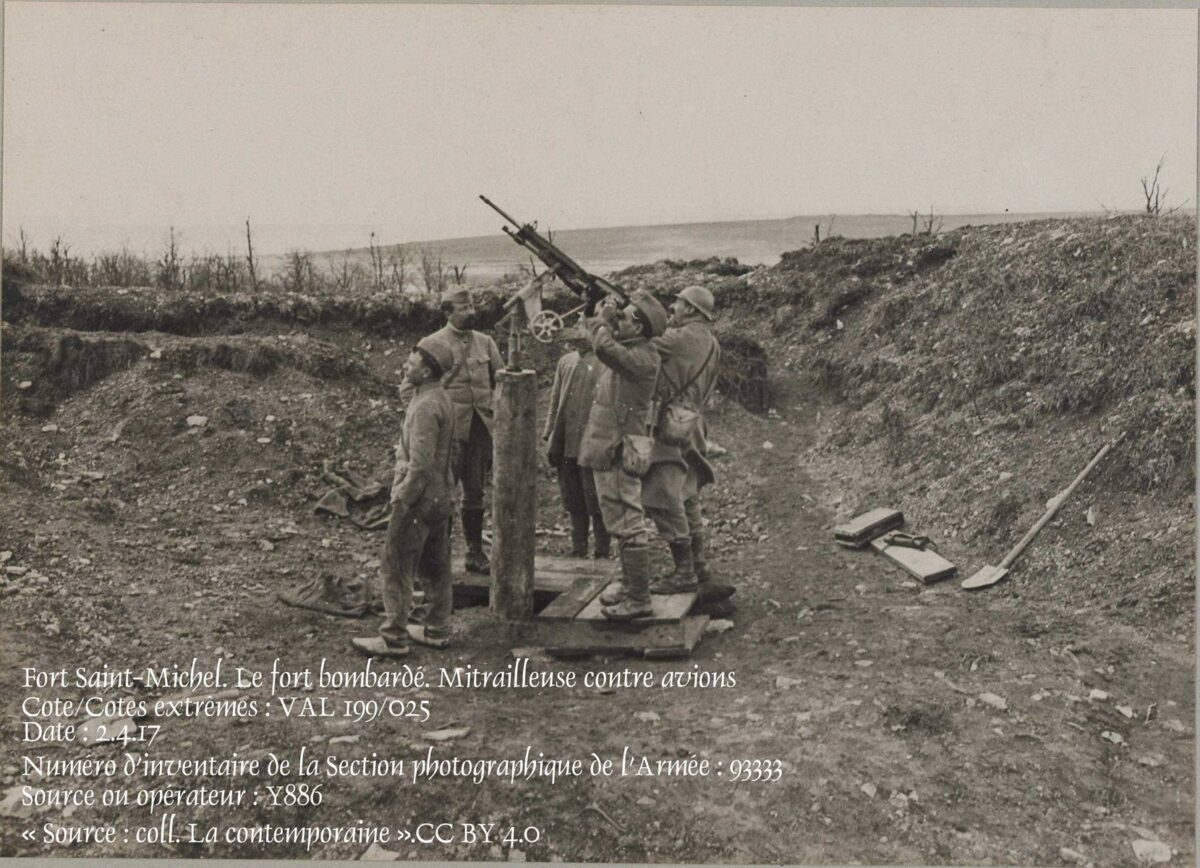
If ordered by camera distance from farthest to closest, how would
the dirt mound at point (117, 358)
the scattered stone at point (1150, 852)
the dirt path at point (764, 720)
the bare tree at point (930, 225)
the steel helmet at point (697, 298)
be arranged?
the bare tree at point (930, 225), the dirt mound at point (117, 358), the steel helmet at point (697, 298), the dirt path at point (764, 720), the scattered stone at point (1150, 852)

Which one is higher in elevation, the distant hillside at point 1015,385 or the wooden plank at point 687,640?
the distant hillside at point 1015,385

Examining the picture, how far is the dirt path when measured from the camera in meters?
4.47

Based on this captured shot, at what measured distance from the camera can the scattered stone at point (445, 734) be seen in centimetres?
497

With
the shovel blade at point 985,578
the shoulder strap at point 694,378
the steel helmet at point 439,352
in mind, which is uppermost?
the steel helmet at point 439,352

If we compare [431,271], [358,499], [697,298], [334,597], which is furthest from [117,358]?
[697,298]

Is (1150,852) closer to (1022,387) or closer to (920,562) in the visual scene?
(920,562)

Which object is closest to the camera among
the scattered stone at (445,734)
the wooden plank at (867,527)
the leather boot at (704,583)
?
the scattered stone at (445,734)

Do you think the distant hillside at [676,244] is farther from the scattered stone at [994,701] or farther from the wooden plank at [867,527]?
the scattered stone at [994,701]

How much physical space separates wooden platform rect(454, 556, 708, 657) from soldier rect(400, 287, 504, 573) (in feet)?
1.64

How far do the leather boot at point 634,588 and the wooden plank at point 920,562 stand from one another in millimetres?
1920

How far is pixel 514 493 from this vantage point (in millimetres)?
6234

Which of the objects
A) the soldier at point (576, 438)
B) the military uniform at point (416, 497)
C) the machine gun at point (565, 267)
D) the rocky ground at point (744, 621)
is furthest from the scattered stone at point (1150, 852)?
the soldier at point (576, 438)

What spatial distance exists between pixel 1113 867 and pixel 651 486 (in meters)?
3.04

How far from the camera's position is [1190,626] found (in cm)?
571
